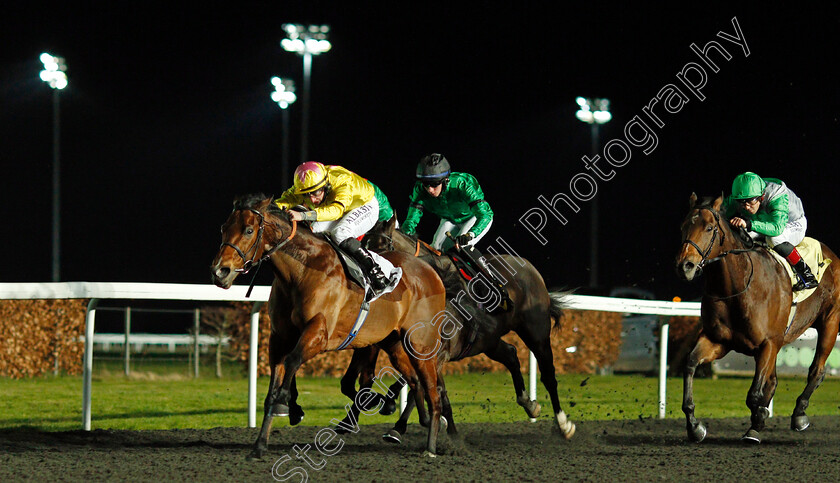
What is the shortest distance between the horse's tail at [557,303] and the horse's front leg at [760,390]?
4.63ft

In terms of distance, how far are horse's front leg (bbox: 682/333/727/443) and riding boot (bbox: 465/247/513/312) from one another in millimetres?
1197

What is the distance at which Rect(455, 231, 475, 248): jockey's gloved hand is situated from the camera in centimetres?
580

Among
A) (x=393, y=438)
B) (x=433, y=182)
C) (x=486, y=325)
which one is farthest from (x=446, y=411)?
(x=433, y=182)

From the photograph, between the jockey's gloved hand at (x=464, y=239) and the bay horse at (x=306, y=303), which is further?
the jockey's gloved hand at (x=464, y=239)

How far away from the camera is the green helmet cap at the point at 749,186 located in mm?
5930

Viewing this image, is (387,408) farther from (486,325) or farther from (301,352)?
(301,352)

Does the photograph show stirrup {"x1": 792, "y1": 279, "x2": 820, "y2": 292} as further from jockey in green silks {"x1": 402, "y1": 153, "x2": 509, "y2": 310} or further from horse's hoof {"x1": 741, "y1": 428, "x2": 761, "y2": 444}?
jockey in green silks {"x1": 402, "y1": 153, "x2": 509, "y2": 310}

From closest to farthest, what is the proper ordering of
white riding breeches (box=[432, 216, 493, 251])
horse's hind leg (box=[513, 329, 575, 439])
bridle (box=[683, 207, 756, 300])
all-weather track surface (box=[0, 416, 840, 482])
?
all-weather track surface (box=[0, 416, 840, 482]) < bridle (box=[683, 207, 756, 300]) < horse's hind leg (box=[513, 329, 575, 439]) < white riding breeches (box=[432, 216, 493, 251])

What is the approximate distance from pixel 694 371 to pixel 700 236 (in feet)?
2.92

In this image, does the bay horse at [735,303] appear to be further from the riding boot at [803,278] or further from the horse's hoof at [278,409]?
the horse's hoof at [278,409]

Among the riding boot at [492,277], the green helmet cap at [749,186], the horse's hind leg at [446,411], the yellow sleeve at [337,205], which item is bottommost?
the horse's hind leg at [446,411]

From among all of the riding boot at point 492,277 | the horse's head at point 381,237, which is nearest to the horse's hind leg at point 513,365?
the riding boot at point 492,277

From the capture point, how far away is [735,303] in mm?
5633

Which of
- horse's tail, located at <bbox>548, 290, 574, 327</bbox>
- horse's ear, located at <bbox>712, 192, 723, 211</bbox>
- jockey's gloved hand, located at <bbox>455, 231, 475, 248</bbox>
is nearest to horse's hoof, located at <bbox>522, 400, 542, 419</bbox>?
horse's tail, located at <bbox>548, 290, 574, 327</bbox>
